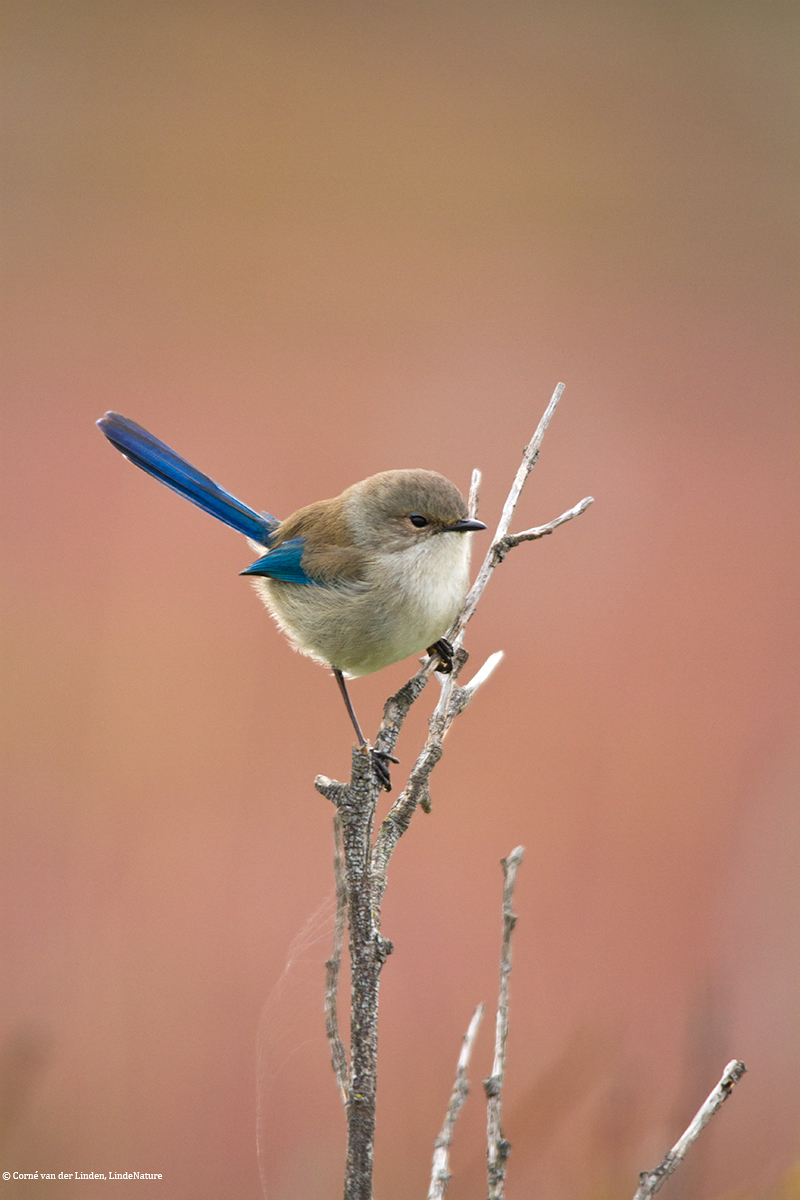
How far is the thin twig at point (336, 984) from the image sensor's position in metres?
0.93

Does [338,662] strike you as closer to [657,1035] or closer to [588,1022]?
[588,1022]

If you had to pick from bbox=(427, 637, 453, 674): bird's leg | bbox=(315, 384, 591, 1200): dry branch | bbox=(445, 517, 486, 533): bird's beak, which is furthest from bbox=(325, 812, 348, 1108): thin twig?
bbox=(445, 517, 486, 533): bird's beak

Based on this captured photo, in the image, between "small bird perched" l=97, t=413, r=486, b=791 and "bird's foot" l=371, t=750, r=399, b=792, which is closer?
"bird's foot" l=371, t=750, r=399, b=792

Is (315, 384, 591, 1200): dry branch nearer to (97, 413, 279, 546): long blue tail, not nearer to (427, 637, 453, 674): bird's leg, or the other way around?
(427, 637, 453, 674): bird's leg

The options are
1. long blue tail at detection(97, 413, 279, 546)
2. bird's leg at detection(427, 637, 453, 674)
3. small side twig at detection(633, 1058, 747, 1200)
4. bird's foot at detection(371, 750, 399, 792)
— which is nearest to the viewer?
small side twig at detection(633, 1058, 747, 1200)

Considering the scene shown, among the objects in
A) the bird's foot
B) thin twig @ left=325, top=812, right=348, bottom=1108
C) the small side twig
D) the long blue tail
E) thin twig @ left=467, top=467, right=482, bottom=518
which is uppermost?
the long blue tail

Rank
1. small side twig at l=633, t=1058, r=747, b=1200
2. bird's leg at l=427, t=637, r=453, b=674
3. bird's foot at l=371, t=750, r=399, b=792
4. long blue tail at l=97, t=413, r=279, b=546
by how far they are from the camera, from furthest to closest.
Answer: long blue tail at l=97, t=413, r=279, b=546 < bird's leg at l=427, t=637, r=453, b=674 < bird's foot at l=371, t=750, r=399, b=792 < small side twig at l=633, t=1058, r=747, b=1200

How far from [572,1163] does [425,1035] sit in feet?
1.24

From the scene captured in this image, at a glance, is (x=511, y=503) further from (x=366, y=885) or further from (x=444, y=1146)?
(x=444, y=1146)

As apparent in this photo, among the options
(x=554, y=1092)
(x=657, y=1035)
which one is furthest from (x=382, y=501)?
(x=657, y=1035)

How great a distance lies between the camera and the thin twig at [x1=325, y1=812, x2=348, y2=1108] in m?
0.93

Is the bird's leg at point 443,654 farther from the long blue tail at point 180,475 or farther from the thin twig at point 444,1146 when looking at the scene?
the thin twig at point 444,1146

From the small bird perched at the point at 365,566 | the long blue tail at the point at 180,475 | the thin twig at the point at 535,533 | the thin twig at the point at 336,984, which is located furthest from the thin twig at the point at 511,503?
the long blue tail at the point at 180,475

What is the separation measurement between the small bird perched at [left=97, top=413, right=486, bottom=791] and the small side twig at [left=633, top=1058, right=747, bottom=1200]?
654 mm
